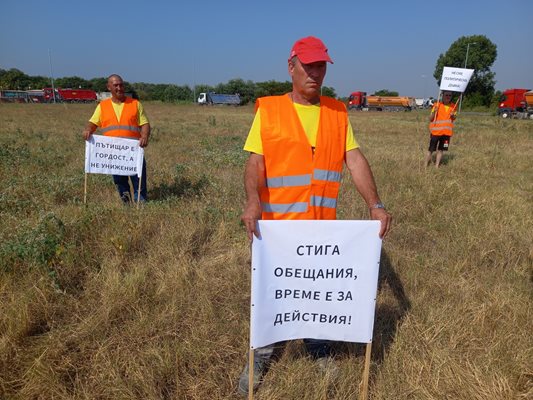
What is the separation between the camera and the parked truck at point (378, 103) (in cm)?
6234

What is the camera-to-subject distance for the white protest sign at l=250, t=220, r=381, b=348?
1.92m

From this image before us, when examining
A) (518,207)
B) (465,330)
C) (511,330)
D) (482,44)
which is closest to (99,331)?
(465,330)

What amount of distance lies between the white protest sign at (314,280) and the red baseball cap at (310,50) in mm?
887

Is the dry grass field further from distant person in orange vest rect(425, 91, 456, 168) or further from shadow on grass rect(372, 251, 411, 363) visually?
distant person in orange vest rect(425, 91, 456, 168)

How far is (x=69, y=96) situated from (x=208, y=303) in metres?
72.9

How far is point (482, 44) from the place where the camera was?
69875 mm

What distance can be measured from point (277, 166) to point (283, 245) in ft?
1.69

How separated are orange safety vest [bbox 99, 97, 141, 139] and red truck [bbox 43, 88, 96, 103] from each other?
219ft

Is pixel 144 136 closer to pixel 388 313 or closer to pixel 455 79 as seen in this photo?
pixel 388 313

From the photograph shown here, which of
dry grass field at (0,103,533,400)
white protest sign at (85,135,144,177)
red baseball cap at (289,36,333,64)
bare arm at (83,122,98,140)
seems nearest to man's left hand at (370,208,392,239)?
red baseball cap at (289,36,333,64)

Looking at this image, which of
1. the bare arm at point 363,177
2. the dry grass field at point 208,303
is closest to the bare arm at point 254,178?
the bare arm at point 363,177

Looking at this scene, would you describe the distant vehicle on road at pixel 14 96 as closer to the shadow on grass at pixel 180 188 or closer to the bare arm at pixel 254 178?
the shadow on grass at pixel 180 188

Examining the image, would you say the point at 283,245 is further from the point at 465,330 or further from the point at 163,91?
the point at 163,91

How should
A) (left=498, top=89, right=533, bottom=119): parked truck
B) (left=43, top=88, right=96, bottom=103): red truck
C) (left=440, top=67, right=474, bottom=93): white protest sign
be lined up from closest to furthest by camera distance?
(left=440, top=67, right=474, bottom=93): white protest sign < (left=498, top=89, right=533, bottom=119): parked truck < (left=43, top=88, right=96, bottom=103): red truck
